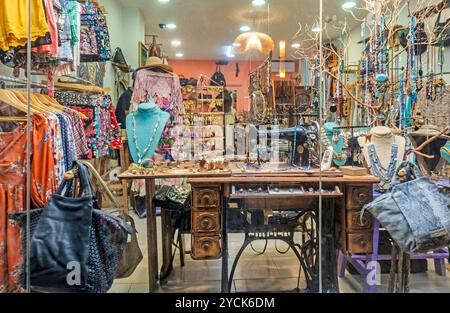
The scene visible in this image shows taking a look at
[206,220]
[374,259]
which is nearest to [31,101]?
[206,220]

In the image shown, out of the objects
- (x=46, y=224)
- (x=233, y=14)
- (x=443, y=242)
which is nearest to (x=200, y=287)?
(x=46, y=224)

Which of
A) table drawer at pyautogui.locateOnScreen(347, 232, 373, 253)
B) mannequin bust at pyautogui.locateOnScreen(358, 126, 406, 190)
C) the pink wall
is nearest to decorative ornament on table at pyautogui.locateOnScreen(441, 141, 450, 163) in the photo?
mannequin bust at pyautogui.locateOnScreen(358, 126, 406, 190)

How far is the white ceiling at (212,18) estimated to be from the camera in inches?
90.0

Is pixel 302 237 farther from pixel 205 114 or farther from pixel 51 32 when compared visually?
pixel 51 32

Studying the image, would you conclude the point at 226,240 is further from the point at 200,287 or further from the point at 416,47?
the point at 416,47

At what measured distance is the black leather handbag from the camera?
5.01ft

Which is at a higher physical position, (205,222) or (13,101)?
(13,101)

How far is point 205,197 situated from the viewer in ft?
7.09

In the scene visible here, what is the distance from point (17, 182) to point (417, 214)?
6.60ft

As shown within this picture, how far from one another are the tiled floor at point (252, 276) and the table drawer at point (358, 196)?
47 centimetres

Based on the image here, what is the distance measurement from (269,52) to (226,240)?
4.17 ft

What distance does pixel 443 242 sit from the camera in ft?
5.77

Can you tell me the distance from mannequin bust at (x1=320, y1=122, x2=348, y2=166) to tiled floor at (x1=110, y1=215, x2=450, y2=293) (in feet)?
2.47

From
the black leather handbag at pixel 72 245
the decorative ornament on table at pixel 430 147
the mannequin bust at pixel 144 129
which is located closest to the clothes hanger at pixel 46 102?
the mannequin bust at pixel 144 129
